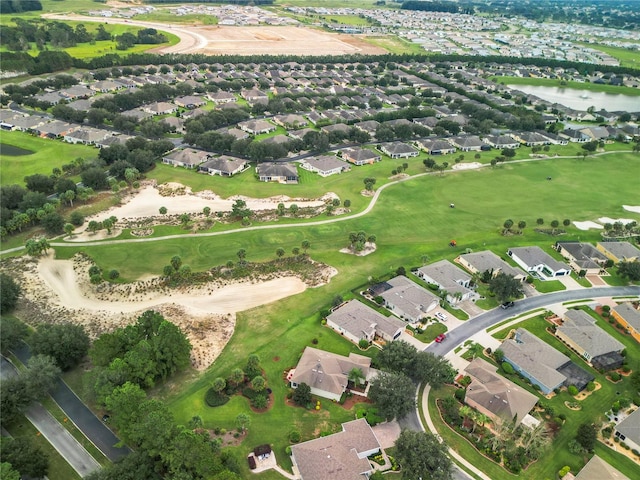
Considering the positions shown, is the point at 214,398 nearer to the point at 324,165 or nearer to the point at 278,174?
the point at 278,174

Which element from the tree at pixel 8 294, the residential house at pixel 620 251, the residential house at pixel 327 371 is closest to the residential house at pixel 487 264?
the residential house at pixel 620 251

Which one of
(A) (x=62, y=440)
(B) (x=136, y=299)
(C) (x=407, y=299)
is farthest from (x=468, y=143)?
(A) (x=62, y=440)

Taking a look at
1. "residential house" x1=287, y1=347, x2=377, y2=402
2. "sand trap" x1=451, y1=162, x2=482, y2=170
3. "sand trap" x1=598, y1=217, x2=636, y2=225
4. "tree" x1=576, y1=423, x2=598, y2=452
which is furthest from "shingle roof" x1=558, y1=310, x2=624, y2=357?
"sand trap" x1=451, y1=162, x2=482, y2=170

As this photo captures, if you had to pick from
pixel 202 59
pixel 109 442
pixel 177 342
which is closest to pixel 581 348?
pixel 177 342

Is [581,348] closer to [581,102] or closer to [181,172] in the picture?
[181,172]

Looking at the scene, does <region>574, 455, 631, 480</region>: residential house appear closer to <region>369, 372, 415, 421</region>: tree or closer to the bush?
<region>369, 372, 415, 421</region>: tree

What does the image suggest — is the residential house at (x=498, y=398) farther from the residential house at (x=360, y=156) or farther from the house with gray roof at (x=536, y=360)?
the residential house at (x=360, y=156)
